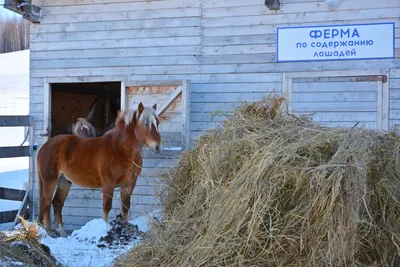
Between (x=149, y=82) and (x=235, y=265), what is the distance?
4441 mm

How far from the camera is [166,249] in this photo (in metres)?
3.59

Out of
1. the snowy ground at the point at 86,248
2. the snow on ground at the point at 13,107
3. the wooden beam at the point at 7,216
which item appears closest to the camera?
the snowy ground at the point at 86,248

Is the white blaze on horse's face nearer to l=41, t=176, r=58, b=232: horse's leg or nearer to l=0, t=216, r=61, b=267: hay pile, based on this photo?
l=41, t=176, r=58, b=232: horse's leg

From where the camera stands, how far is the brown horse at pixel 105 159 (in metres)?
6.44

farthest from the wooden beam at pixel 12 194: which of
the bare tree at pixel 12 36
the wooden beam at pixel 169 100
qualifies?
the bare tree at pixel 12 36

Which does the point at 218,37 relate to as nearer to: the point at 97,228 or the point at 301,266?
the point at 97,228

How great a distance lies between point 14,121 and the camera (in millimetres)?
7820

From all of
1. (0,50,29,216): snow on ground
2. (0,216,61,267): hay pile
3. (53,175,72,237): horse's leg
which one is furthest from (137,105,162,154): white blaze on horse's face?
(0,50,29,216): snow on ground

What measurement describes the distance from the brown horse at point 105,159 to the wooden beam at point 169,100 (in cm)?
36

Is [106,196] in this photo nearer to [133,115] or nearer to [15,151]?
[133,115]

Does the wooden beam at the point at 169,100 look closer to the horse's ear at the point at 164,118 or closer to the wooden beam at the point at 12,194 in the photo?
the horse's ear at the point at 164,118

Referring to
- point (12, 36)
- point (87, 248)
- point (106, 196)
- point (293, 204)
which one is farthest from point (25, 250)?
point (12, 36)

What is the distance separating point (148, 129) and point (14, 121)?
2604 mm

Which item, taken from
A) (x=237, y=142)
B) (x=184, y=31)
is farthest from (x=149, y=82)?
(x=237, y=142)
